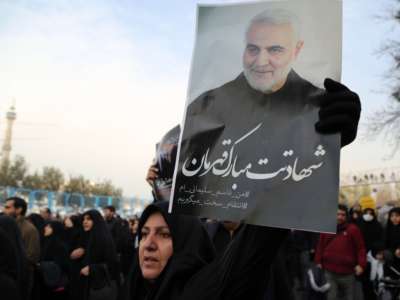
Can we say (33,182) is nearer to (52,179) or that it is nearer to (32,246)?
(52,179)

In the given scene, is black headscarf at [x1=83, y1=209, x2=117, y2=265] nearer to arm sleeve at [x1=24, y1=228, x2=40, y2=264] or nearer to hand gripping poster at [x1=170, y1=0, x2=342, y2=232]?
arm sleeve at [x1=24, y1=228, x2=40, y2=264]

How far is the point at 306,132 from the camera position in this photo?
1591 mm

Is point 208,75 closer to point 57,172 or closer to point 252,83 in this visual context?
point 252,83

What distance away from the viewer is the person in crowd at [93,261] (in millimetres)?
6801

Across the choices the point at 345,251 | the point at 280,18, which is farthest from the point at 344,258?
the point at 280,18

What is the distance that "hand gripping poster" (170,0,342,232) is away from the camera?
1.56 meters

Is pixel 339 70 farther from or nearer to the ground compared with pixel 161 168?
farther from the ground

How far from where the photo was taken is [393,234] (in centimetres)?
755

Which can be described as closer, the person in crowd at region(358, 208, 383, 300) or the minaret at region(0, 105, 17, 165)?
the person in crowd at region(358, 208, 383, 300)

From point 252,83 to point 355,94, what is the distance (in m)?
0.36

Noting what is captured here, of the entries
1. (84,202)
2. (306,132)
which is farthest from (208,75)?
(84,202)

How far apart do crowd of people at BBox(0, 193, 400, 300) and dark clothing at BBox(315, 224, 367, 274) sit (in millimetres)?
15

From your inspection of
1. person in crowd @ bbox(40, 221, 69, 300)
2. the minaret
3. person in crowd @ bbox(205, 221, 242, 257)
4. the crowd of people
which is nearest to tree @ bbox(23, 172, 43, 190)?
the minaret

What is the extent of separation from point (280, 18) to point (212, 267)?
0.94 metres
